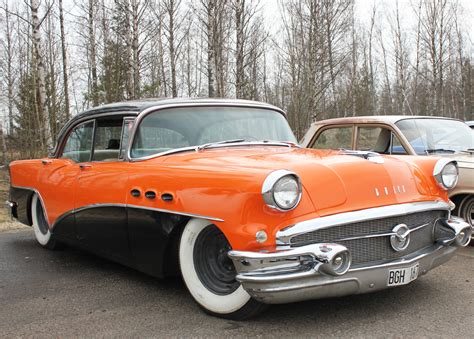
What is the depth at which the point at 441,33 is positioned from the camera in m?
24.6

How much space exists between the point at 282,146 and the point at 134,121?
1297mm

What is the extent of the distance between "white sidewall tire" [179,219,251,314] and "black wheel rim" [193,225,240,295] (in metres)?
0.03

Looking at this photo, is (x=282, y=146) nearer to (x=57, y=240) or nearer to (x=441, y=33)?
(x=57, y=240)

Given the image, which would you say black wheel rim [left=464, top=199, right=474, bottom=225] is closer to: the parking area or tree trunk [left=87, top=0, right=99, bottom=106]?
the parking area

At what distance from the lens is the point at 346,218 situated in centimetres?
279

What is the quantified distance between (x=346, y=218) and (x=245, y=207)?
603 millimetres

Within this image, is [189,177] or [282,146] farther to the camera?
[282,146]

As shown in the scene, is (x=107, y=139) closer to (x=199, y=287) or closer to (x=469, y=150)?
(x=199, y=287)

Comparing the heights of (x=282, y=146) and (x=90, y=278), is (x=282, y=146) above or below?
above

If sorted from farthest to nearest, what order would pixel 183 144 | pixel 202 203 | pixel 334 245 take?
pixel 183 144
pixel 202 203
pixel 334 245

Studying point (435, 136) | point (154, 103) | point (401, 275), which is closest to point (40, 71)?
point (154, 103)

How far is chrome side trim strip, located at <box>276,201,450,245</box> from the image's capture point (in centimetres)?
266

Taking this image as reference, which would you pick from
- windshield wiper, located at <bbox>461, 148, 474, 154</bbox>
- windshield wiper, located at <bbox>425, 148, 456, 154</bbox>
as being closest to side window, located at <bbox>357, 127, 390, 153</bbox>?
windshield wiper, located at <bbox>425, 148, 456, 154</bbox>

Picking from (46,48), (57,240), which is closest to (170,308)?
(57,240)
